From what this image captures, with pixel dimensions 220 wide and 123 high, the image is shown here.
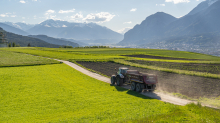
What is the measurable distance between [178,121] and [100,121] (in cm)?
638

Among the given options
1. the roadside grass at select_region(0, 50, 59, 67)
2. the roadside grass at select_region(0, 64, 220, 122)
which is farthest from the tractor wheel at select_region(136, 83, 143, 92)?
the roadside grass at select_region(0, 50, 59, 67)

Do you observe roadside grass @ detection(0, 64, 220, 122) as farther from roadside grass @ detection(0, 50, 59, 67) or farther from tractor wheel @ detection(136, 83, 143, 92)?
roadside grass @ detection(0, 50, 59, 67)

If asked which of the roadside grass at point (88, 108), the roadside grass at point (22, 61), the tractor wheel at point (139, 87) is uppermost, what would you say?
the roadside grass at point (22, 61)

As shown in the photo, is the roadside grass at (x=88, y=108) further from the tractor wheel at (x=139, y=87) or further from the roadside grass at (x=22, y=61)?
the roadside grass at (x=22, y=61)

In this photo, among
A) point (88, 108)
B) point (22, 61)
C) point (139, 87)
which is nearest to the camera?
point (88, 108)

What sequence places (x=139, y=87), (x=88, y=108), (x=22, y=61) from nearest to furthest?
(x=88, y=108)
(x=139, y=87)
(x=22, y=61)

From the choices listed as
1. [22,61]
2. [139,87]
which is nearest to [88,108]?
[139,87]

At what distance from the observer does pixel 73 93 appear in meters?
21.1

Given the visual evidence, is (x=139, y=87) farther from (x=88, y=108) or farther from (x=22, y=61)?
(x=22, y=61)

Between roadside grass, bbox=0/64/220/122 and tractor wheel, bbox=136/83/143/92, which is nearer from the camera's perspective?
roadside grass, bbox=0/64/220/122

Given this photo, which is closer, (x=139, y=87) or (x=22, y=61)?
(x=139, y=87)

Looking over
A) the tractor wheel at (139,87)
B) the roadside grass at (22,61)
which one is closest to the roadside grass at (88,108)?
the tractor wheel at (139,87)

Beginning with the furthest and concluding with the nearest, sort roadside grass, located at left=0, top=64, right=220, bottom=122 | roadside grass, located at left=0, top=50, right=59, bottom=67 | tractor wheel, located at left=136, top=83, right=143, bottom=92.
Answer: roadside grass, located at left=0, top=50, right=59, bottom=67, tractor wheel, located at left=136, top=83, right=143, bottom=92, roadside grass, located at left=0, top=64, right=220, bottom=122

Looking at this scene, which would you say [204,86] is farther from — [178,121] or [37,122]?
[37,122]
